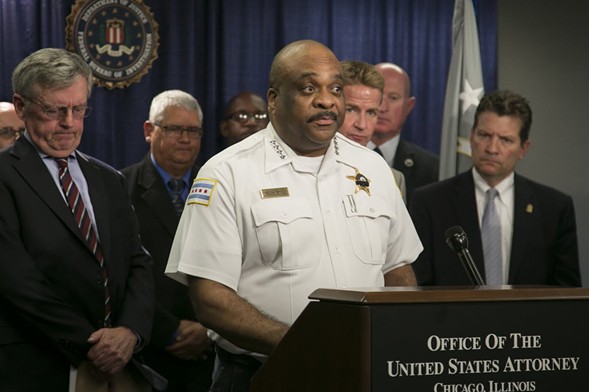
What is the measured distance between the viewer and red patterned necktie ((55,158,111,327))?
3.22 metres

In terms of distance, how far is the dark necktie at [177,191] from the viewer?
15.0 feet

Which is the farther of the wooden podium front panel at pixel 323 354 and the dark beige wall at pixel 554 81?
the dark beige wall at pixel 554 81

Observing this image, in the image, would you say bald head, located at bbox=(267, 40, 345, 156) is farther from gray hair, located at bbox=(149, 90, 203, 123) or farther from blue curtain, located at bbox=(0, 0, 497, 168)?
blue curtain, located at bbox=(0, 0, 497, 168)

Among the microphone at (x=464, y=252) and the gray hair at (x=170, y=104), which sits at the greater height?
the gray hair at (x=170, y=104)

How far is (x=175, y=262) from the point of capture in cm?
265

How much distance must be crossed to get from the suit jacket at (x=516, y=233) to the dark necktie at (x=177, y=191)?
3.84 ft

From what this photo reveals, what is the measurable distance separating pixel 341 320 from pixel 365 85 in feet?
8.58

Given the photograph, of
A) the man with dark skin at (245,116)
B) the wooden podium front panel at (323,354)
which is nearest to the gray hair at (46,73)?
the wooden podium front panel at (323,354)

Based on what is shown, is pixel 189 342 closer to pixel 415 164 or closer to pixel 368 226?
pixel 368 226

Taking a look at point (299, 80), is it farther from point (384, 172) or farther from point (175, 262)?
point (175, 262)

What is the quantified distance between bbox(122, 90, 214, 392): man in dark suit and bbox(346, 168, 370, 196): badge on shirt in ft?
5.41

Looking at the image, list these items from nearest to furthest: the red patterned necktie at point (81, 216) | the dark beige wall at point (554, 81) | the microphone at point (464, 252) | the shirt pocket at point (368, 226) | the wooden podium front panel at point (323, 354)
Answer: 1. the wooden podium front panel at point (323, 354)
2. the microphone at point (464, 252)
3. the shirt pocket at point (368, 226)
4. the red patterned necktie at point (81, 216)
5. the dark beige wall at point (554, 81)

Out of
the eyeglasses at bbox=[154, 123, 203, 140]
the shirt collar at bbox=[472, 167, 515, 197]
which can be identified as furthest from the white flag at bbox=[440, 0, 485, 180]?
the eyeglasses at bbox=[154, 123, 203, 140]

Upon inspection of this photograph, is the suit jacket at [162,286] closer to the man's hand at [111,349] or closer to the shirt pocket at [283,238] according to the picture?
the man's hand at [111,349]
